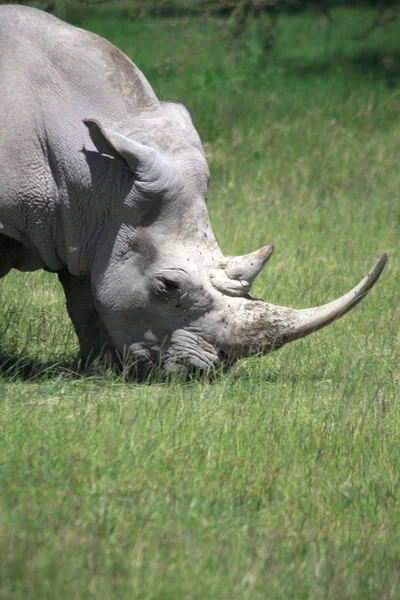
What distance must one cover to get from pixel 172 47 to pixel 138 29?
1.63 m

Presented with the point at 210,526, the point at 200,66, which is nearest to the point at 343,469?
the point at 210,526

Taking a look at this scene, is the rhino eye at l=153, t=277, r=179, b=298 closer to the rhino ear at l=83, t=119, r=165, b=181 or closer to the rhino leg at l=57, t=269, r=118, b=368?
the rhino ear at l=83, t=119, r=165, b=181

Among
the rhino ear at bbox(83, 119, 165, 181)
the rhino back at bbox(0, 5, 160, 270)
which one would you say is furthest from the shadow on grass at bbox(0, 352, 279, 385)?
the rhino ear at bbox(83, 119, 165, 181)

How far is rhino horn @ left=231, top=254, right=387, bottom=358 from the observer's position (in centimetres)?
577

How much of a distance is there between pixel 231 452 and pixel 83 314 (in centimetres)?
173

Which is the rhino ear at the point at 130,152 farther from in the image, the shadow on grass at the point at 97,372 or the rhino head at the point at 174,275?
the shadow on grass at the point at 97,372

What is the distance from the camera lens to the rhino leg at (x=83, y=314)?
21.0 ft

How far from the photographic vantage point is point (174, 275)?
5664mm

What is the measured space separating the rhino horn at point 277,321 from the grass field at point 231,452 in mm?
276

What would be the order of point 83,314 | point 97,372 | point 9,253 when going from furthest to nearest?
point 83,314, point 97,372, point 9,253

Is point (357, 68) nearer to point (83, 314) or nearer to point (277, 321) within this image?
point (83, 314)

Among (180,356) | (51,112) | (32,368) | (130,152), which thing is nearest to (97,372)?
(32,368)

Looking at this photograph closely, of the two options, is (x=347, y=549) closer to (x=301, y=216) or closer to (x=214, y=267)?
(x=214, y=267)

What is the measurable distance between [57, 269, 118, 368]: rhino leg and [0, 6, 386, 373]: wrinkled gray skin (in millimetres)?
450
